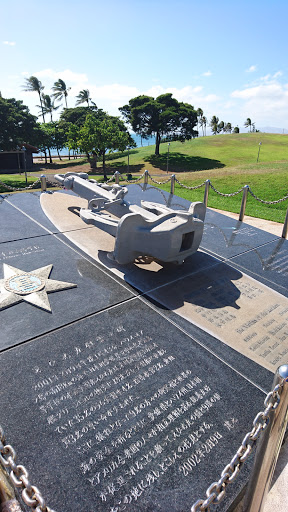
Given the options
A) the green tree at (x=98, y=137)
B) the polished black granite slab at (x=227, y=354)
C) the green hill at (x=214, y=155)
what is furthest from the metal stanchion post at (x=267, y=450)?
the green hill at (x=214, y=155)

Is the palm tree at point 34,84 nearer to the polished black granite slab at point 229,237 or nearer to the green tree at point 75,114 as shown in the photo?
the green tree at point 75,114

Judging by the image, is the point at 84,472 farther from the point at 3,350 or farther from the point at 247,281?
the point at 247,281

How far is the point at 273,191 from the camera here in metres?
17.1

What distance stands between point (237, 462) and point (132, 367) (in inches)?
71.8

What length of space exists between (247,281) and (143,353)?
2.80 meters

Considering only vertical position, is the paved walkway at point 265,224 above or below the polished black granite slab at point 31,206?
below

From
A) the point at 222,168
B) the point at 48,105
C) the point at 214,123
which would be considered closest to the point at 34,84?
the point at 48,105

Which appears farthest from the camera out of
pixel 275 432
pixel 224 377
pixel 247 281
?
pixel 247 281

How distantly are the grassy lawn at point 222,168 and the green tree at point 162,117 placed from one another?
143 inches

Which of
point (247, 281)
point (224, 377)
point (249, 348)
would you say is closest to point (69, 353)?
point (224, 377)

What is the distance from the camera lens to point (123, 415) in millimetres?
3098

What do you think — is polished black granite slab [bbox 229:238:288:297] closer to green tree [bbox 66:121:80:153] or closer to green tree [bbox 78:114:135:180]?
green tree [bbox 78:114:135:180]

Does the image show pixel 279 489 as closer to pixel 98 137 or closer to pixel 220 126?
pixel 98 137

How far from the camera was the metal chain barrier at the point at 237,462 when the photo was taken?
5.71 feet
